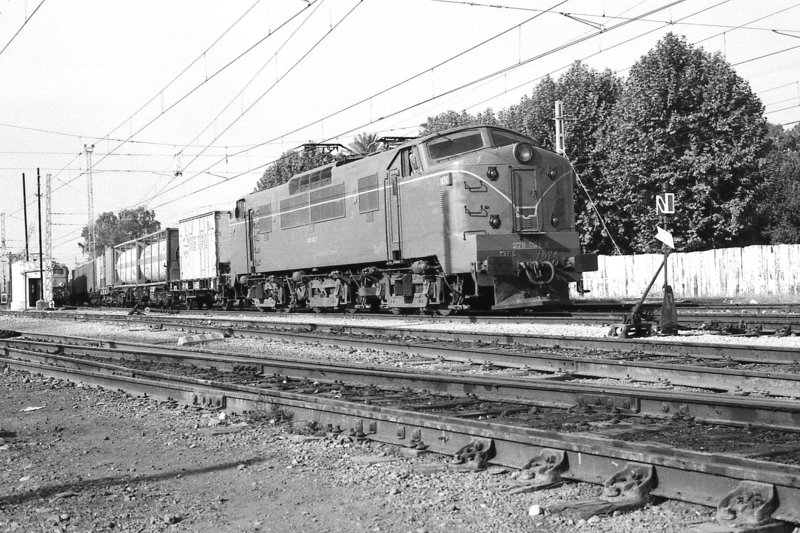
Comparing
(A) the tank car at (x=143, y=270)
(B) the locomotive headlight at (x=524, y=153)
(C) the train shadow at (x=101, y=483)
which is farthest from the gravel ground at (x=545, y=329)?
(A) the tank car at (x=143, y=270)

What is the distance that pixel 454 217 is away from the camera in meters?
15.9

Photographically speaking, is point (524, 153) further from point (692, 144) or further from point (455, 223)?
point (692, 144)

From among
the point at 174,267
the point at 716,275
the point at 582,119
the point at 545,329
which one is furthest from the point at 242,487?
the point at 582,119

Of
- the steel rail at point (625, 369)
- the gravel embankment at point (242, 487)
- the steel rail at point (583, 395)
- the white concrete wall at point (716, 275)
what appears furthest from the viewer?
the white concrete wall at point (716, 275)

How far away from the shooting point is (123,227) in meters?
123

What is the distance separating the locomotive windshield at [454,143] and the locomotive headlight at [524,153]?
2.58 ft

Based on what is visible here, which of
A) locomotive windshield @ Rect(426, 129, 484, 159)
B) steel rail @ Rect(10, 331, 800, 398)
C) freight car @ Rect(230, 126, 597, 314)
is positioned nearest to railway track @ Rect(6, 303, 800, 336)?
freight car @ Rect(230, 126, 597, 314)

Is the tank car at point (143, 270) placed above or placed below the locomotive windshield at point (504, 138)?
below

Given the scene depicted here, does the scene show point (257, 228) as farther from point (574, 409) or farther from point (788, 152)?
point (788, 152)

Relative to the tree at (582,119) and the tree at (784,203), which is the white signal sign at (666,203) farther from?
the tree at (784,203)

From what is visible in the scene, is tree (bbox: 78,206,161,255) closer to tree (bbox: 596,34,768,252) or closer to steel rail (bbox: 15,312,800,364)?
tree (bbox: 596,34,768,252)

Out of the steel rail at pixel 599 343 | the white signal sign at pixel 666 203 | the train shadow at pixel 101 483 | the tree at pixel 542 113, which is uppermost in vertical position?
the tree at pixel 542 113

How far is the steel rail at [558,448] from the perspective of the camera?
404 centimetres

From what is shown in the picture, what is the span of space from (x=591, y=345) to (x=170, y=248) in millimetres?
28145
